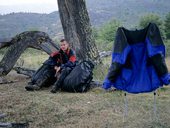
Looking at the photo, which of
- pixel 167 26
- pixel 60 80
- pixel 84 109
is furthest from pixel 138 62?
pixel 167 26

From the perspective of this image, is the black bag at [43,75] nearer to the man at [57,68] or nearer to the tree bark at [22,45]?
the man at [57,68]

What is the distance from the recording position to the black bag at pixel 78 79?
930 centimetres

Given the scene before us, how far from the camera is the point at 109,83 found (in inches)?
266

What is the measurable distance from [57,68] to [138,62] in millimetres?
3078

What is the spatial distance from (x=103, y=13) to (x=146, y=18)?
58719 millimetres

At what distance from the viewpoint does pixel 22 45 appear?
11.8m

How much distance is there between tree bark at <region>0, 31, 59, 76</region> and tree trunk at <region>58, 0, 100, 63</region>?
625 millimetres

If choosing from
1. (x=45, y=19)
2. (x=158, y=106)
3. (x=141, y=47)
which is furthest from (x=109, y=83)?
(x=45, y=19)

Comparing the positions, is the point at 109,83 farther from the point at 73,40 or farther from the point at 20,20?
the point at 20,20

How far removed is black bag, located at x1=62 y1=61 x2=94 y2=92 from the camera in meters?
9.30

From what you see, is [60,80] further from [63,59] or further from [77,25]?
[77,25]

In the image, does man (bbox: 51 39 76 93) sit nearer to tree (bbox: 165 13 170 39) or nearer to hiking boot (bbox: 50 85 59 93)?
hiking boot (bbox: 50 85 59 93)

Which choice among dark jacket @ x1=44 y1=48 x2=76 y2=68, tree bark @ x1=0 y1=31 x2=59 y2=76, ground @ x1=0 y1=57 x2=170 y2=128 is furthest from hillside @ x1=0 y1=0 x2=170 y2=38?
ground @ x1=0 y1=57 x2=170 y2=128

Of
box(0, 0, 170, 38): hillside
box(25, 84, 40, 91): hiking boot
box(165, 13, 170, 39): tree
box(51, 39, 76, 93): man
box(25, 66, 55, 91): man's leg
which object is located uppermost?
box(51, 39, 76, 93): man
